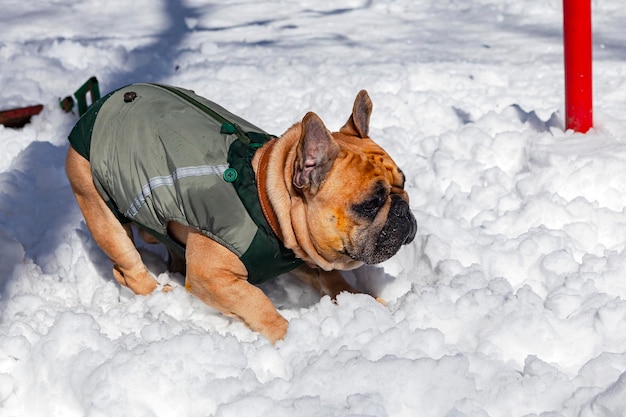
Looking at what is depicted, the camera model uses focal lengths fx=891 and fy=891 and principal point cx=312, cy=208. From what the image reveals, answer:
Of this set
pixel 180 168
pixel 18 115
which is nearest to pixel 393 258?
pixel 180 168

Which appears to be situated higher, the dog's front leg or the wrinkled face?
the wrinkled face

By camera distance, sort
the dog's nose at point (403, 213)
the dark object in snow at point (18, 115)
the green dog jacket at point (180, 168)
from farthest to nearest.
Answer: the dark object in snow at point (18, 115), the green dog jacket at point (180, 168), the dog's nose at point (403, 213)

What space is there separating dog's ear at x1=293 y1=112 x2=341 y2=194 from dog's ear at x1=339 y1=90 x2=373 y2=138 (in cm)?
32

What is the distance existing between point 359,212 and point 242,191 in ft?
1.52

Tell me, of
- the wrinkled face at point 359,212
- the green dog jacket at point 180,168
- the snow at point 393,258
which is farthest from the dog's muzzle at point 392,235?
the green dog jacket at point 180,168

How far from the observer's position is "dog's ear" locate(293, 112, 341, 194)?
304 cm

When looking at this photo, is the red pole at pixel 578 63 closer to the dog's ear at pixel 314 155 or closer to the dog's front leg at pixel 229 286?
the dog's ear at pixel 314 155

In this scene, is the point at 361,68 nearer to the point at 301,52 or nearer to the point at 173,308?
the point at 301,52

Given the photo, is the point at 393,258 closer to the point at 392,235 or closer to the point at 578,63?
the point at 392,235

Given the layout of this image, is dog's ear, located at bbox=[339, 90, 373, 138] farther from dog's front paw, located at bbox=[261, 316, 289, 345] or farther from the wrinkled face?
dog's front paw, located at bbox=[261, 316, 289, 345]

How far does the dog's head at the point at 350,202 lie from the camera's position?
309 cm

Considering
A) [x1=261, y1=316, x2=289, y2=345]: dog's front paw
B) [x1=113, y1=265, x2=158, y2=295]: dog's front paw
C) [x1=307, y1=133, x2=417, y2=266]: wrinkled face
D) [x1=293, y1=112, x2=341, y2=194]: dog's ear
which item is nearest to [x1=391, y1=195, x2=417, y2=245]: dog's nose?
[x1=307, y1=133, x2=417, y2=266]: wrinkled face

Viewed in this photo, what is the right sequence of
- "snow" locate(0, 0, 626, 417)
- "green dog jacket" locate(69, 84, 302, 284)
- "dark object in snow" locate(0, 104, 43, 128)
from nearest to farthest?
"snow" locate(0, 0, 626, 417), "green dog jacket" locate(69, 84, 302, 284), "dark object in snow" locate(0, 104, 43, 128)

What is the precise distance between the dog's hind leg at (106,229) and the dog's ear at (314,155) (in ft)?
3.25
